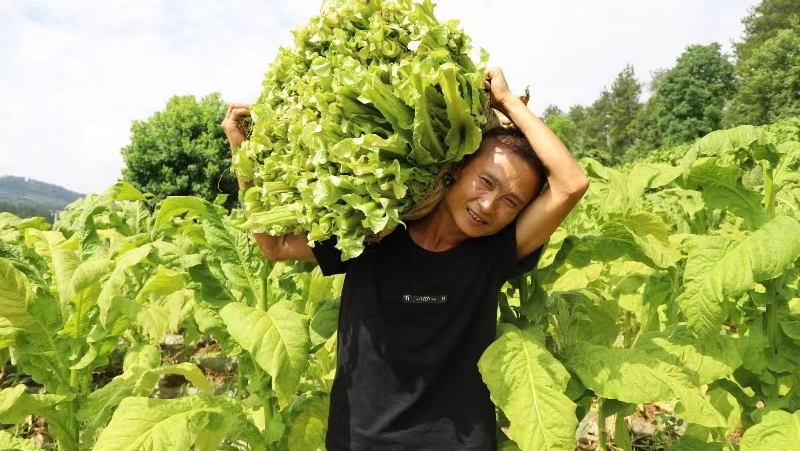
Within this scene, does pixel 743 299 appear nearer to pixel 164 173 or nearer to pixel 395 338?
pixel 395 338

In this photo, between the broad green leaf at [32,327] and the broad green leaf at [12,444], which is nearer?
the broad green leaf at [32,327]

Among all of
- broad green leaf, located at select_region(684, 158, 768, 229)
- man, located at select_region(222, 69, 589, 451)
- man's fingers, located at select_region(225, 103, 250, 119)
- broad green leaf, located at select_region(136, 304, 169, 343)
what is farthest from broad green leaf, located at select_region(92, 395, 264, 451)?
broad green leaf, located at select_region(684, 158, 768, 229)

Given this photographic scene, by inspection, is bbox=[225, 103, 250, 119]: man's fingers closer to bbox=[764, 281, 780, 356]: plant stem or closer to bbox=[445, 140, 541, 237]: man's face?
bbox=[445, 140, 541, 237]: man's face

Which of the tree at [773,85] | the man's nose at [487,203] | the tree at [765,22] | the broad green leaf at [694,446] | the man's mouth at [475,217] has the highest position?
the tree at [765,22]

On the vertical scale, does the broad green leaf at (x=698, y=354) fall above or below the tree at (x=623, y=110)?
below

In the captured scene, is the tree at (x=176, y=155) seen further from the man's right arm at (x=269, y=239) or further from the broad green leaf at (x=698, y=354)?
the broad green leaf at (x=698, y=354)

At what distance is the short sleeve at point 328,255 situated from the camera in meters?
1.86

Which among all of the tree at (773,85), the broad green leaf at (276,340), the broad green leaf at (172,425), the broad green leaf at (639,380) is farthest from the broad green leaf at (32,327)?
the tree at (773,85)

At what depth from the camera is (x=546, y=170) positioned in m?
1.72

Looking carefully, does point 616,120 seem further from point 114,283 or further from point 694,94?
point 114,283

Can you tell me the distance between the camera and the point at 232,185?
1872 centimetres

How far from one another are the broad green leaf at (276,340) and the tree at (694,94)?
51.3 metres

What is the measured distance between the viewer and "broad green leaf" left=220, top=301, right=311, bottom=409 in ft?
5.69

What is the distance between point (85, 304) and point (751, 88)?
143 ft
